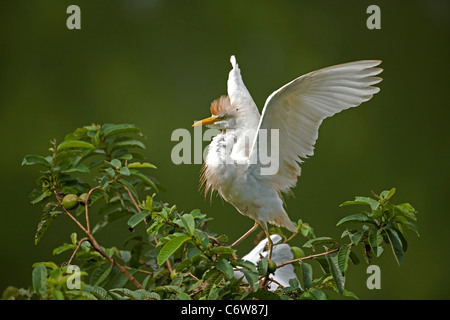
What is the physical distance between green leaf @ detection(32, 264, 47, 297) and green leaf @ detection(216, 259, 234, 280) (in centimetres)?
27

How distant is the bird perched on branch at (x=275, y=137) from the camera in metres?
1.05

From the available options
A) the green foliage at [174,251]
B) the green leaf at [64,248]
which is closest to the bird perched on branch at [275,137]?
the green foliage at [174,251]

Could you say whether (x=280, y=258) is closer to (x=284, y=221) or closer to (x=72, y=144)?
(x=284, y=221)

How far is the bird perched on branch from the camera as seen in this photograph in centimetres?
105

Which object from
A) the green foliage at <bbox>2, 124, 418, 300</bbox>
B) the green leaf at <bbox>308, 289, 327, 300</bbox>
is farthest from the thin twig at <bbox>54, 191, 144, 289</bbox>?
the green leaf at <bbox>308, 289, 327, 300</bbox>

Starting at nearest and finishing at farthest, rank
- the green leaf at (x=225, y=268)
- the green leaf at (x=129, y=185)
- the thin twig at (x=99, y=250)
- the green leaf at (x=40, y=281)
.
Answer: the green leaf at (x=40, y=281) → the green leaf at (x=225, y=268) → the thin twig at (x=99, y=250) → the green leaf at (x=129, y=185)

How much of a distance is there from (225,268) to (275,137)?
342mm

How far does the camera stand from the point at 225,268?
90 centimetres

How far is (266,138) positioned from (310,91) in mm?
126

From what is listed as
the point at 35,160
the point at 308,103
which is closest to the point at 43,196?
the point at 35,160

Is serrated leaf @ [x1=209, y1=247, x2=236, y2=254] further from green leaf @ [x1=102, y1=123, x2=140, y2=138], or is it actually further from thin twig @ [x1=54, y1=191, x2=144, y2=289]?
green leaf @ [x1=102, y1=123, x2=140, y2=138]

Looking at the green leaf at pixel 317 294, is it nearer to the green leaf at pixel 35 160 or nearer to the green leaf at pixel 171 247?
the green leaf at pixel 171 247
